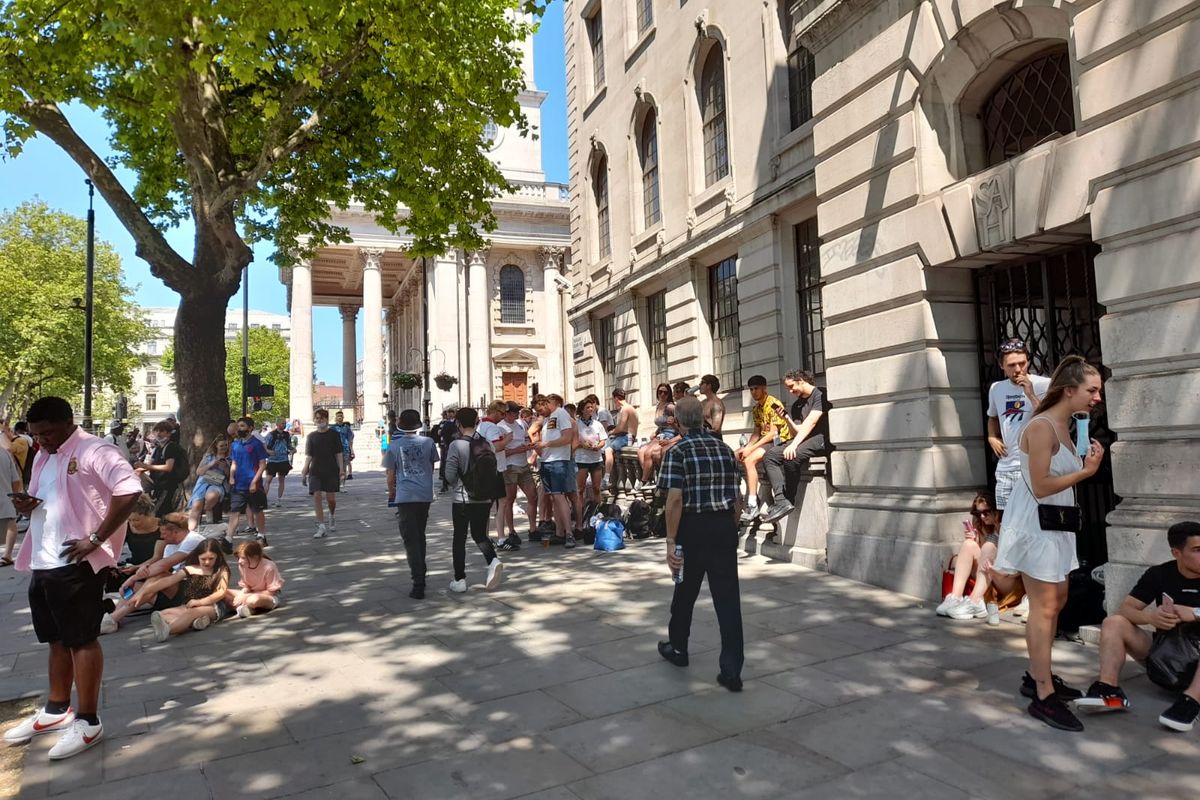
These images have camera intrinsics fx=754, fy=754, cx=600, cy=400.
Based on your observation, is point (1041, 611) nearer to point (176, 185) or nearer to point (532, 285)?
point (176, 185)

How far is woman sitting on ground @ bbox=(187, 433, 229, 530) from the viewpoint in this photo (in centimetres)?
1066

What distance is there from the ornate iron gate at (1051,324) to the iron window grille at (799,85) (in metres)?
6.22

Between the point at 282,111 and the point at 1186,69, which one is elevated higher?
the point at 282,111

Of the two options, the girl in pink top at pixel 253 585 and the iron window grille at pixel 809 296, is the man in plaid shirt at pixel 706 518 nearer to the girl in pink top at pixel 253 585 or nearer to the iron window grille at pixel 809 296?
the girl in pink top at pixel 253 585

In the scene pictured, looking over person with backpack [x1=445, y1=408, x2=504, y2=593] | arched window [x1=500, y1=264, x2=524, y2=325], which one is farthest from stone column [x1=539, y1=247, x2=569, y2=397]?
person with backpack [x1=445, y1=408, x2=504, y2=593]

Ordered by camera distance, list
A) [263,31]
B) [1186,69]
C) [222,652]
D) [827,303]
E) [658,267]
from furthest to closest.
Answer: [658,267]
[263,31]
[827,303]
[222,652]
[1186,69]

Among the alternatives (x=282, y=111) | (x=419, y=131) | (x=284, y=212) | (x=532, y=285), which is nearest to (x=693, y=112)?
(x=419, y=131)

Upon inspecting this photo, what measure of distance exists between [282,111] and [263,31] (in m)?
2.19

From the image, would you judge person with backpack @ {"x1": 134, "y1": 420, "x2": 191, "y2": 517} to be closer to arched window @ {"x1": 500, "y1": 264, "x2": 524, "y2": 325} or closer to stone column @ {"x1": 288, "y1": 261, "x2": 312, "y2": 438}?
stone column @ {"x1": 288, "y1": 261, "x2": 312, "y2": 438}

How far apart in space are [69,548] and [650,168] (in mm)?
15775

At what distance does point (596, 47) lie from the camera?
21.3 m

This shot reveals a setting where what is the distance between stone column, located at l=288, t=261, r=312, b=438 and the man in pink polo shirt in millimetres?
41219

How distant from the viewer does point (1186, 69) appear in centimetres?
508

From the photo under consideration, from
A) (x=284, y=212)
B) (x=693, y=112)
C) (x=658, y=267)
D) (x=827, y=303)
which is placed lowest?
(x=827, y=303)
